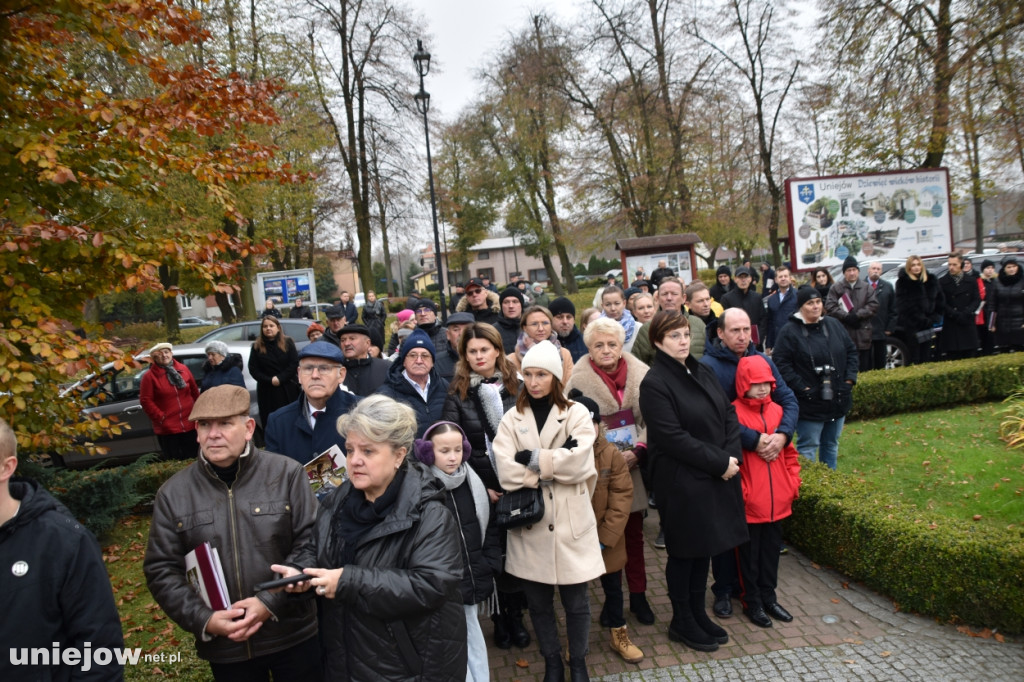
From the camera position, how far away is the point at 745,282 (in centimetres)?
1006

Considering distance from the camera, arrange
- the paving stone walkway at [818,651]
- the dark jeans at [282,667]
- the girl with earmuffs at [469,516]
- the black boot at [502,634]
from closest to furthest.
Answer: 1. the dark jeans at [282,667]
2. the girl with earmuffs at [469,516]
3. the paving stone walkway at [818,651]
4. the black boot at [502,634]

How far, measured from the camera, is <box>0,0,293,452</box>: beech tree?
388cm

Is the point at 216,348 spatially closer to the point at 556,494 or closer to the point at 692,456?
the point at 556,494

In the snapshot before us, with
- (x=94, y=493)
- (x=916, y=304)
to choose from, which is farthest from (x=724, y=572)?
(x=916, y=304)

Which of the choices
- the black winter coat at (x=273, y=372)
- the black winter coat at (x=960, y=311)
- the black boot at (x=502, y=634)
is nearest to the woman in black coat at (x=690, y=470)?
the black boot at (x=502, y=634)

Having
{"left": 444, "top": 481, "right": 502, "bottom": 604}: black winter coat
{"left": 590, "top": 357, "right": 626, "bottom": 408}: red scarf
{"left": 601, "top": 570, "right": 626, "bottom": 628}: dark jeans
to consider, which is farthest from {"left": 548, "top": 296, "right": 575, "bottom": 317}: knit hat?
{"left": 444, "top": 481, "right": 502, "bottom": 604}: black winter coat

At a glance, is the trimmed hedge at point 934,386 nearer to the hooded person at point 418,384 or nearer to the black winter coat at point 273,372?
the hooded person at point 418,384

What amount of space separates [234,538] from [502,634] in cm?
225

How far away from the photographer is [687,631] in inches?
167

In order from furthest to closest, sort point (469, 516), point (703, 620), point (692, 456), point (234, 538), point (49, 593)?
point (703, 620) → point (692, 456) → point (469, 516) → point (234, 538) → point (49, 593)

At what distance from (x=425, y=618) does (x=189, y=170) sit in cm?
401

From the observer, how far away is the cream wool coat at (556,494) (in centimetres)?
368

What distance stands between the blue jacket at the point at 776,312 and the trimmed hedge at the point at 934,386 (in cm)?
139

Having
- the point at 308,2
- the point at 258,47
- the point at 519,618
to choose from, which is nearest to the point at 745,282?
the point at 519,618
